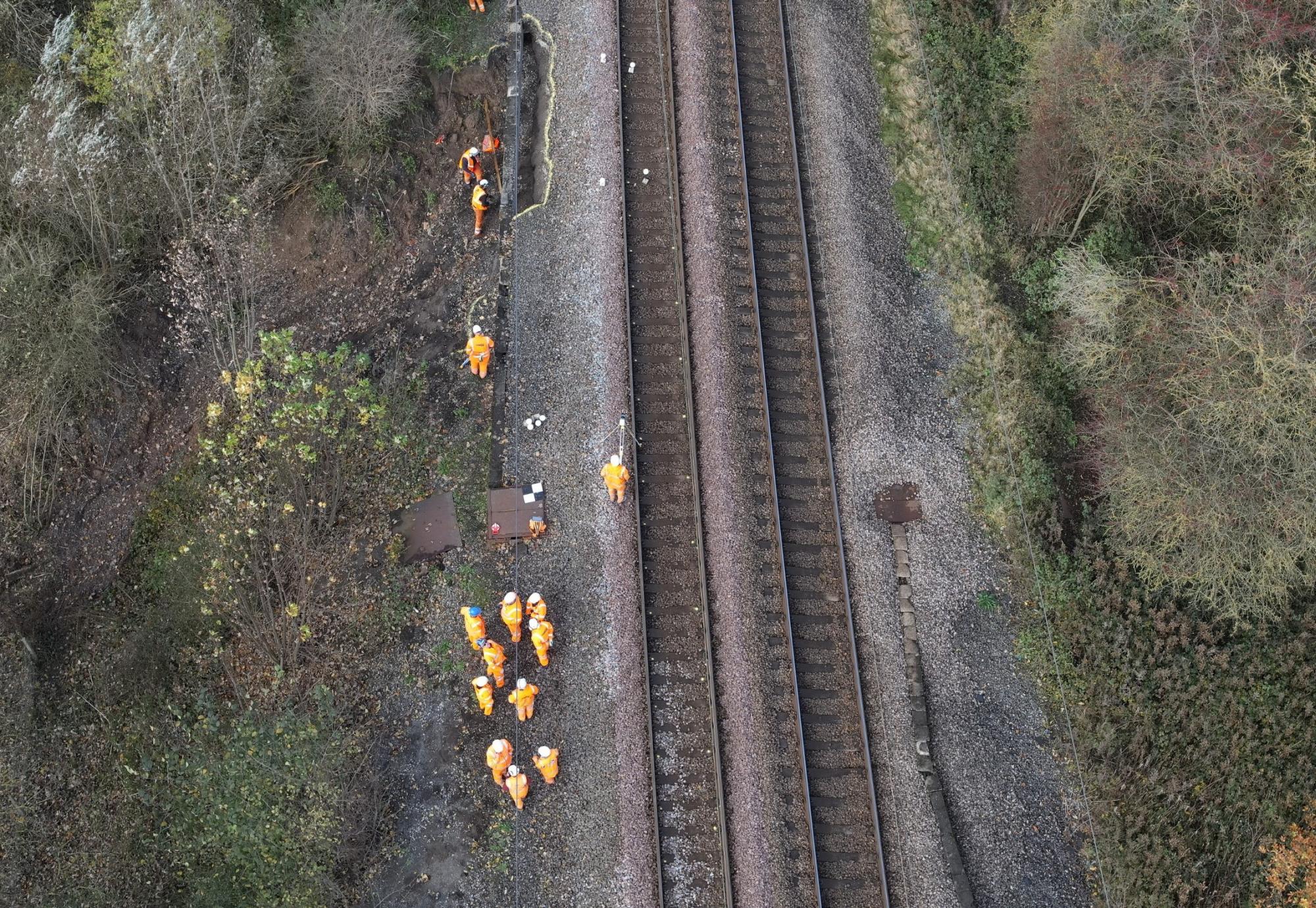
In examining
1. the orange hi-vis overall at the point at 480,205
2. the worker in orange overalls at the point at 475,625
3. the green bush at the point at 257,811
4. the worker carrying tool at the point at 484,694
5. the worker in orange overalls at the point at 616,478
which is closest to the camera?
the green bush at the point at 257,811

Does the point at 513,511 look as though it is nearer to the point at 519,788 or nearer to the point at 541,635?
the point at 541,635

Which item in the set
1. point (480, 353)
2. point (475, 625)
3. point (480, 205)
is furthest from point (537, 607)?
point (480, 205)

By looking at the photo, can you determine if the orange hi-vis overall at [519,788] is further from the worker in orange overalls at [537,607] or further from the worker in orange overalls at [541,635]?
the worker in orange overalls at [537,607]

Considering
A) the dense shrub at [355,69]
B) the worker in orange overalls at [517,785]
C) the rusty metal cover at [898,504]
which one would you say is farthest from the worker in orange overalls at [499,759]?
the dense shrub at [355,69]

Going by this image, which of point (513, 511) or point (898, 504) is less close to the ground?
point (513, 511)

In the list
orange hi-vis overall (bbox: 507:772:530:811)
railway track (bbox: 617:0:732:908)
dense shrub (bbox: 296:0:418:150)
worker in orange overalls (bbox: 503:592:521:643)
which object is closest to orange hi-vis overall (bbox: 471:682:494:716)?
worker in orange overalls (bbox: 503:592:521:643)

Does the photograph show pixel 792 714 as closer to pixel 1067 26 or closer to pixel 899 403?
pixel 899 403

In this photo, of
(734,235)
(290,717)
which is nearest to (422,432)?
(290,717)
